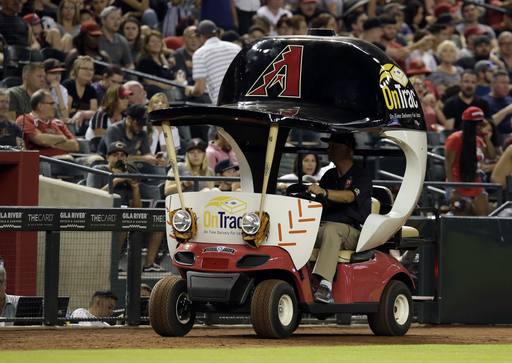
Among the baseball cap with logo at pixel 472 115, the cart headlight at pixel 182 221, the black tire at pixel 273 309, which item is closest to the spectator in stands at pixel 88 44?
the baseball cap with logo at pixel 472 115

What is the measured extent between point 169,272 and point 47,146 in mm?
3190

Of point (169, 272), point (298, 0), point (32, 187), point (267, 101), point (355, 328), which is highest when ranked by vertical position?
point (298, 0)

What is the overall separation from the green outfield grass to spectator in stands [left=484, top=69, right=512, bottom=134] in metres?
10.4

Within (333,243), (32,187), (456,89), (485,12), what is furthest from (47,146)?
(485,12)

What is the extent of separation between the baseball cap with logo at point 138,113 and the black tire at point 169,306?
4662mm

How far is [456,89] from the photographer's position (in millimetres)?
17594

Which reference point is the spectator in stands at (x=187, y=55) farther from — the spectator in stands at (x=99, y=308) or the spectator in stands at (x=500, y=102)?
the spectator in stands at (x=99, y=308)

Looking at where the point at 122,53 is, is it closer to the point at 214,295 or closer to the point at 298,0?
the point at 298,0

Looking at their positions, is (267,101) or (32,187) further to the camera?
(32,187)

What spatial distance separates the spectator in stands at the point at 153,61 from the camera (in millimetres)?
16594

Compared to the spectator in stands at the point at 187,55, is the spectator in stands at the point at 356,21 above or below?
above

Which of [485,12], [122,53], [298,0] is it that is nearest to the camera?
[122,53]

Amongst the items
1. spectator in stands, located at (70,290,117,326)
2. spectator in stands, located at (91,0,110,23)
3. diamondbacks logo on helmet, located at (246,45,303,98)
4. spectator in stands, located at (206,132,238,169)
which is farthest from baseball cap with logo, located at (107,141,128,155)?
spectator in stands, located at (91,0,110,23)

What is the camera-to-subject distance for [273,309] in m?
7.79
